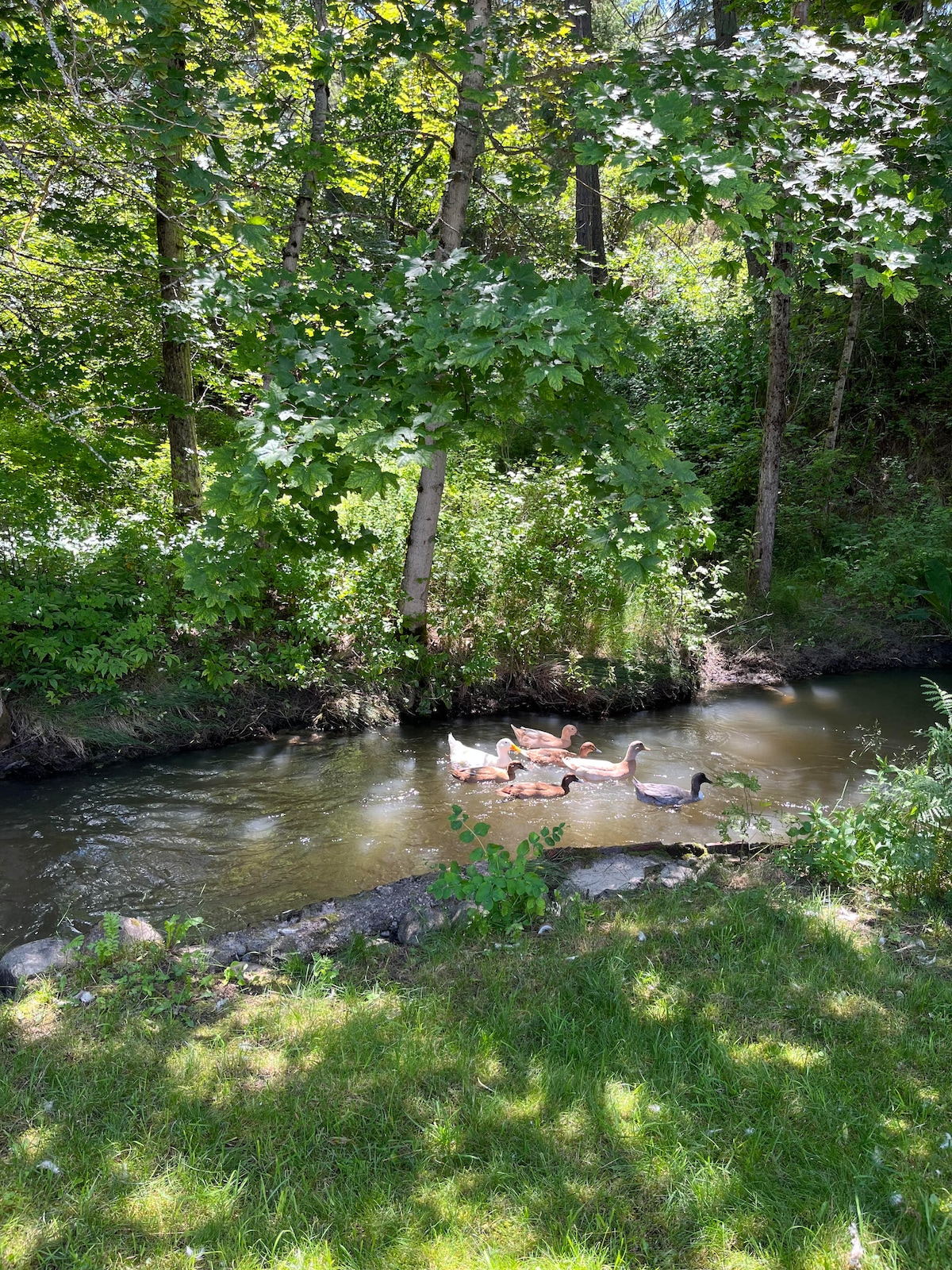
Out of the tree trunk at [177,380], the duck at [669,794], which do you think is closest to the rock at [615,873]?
the duck at [669,794]

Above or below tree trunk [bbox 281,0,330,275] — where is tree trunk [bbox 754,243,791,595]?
below

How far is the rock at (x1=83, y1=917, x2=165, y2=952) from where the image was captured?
417 cm

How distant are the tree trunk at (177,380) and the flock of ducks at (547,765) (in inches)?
149

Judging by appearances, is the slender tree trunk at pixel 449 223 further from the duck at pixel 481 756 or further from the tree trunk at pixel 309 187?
the duck at pixel 481 756

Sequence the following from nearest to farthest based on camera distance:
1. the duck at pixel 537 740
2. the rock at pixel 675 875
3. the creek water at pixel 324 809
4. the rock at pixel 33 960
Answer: the rock at pixel 33 960, the rock at pixel 675 875, the creek water at pixel 324 809, the duck at pixel 537 740

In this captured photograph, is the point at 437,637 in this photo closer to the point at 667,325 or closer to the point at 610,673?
the point at 610,673

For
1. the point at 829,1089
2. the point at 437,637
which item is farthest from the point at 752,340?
the point at 829,1089

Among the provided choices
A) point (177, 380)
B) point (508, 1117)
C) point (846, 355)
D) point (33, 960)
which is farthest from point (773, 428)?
point (33, 960)

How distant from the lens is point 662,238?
2070 cm

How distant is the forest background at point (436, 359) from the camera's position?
3951 millimetres

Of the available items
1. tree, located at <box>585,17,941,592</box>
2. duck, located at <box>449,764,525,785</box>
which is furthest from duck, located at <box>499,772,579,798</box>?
tree, located at <box>585,17,941,592</box>

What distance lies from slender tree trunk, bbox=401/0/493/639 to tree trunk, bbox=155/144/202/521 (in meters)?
2.32

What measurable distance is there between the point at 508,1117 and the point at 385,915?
195 cm

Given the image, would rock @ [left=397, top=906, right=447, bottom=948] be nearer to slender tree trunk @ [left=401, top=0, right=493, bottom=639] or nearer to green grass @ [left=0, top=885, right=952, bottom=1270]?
green grass @ [left=0, top=885, right=952, bottom=1270]
